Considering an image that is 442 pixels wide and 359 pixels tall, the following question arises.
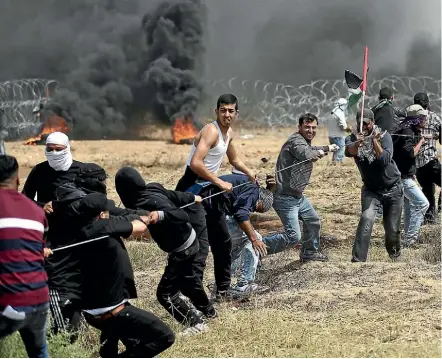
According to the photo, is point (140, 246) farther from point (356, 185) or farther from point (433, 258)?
point (356, 185)

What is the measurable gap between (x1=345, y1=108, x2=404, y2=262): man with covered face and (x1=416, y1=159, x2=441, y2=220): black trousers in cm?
215

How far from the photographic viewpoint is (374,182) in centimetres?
834

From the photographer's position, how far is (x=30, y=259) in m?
4.44

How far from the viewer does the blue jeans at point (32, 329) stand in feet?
14.4

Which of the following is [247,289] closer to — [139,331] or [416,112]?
[139,331]

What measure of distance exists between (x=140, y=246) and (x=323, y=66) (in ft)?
85.8

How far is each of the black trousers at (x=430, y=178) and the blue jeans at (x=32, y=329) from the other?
6.92 meters

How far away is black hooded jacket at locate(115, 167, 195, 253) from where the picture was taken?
557 cm

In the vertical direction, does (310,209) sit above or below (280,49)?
below

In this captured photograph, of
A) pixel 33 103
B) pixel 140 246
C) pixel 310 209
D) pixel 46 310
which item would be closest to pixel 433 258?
pixel 310 209

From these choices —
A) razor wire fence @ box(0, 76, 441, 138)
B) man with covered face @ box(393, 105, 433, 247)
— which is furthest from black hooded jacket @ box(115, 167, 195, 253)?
razor wire fence @ box(0, 76, 441, 138)

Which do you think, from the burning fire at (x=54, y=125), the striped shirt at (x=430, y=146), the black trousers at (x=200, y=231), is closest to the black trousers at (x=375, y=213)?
the striped shirt at (x=430, y=146)

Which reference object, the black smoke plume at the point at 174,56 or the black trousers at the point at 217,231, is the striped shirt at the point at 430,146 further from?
the black smoke plume at the point at 174,56

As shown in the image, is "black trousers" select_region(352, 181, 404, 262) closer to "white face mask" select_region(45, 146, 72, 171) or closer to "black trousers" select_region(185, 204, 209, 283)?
"black trousers" select_region(185, 204, 209, 283)
